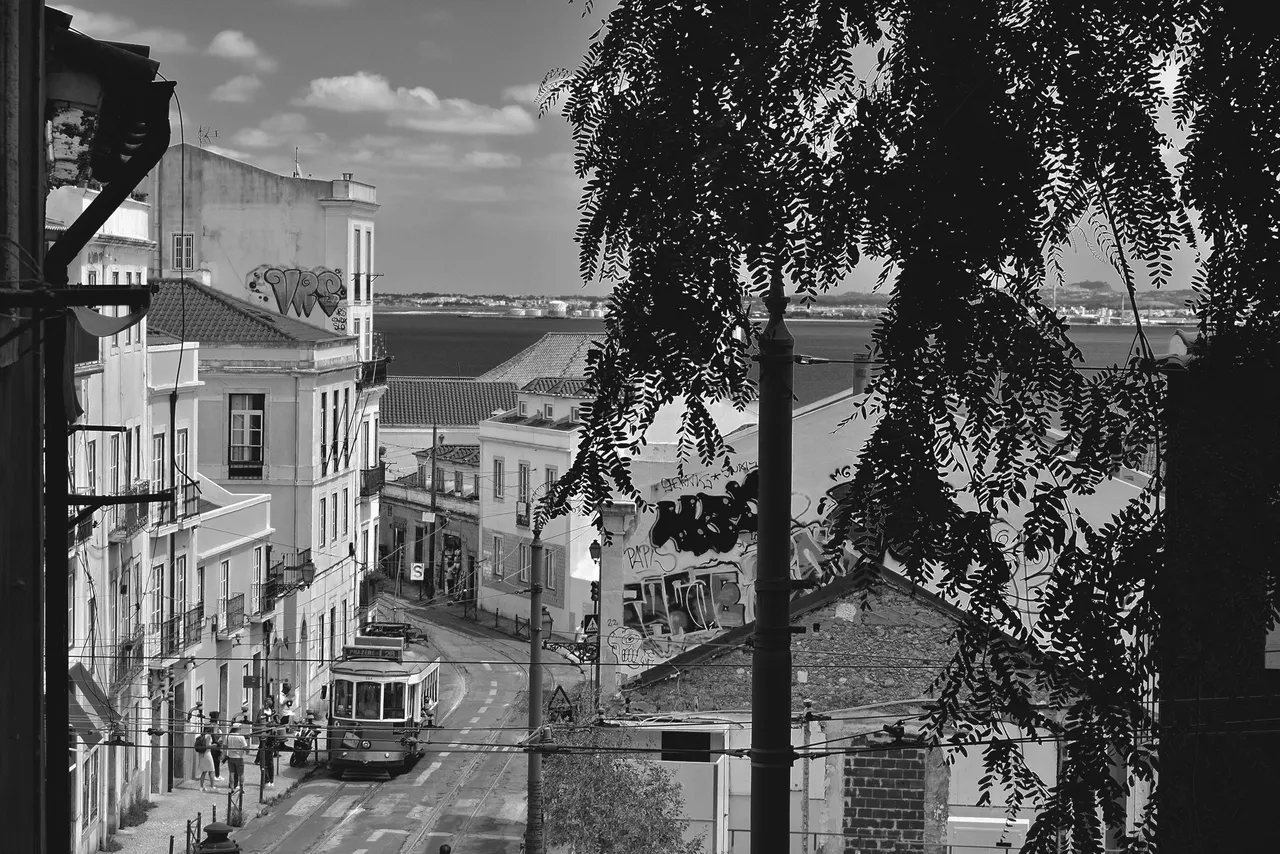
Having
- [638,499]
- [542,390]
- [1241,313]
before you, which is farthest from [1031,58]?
[542,390]

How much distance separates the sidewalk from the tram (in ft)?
4.55

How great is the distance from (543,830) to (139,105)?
19.6 meters

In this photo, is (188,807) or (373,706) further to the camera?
(373,706)

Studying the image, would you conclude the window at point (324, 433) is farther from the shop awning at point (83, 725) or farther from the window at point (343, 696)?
the shop awning at point (83, 725)

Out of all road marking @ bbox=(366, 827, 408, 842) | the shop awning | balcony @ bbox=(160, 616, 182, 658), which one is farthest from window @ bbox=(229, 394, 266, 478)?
the shop awning

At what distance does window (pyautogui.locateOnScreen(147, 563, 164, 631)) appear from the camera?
3238 cm

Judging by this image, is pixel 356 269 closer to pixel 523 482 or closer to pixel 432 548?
pixel 523 482

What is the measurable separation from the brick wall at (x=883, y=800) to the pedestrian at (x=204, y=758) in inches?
615

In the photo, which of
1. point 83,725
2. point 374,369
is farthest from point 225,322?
point 83,725

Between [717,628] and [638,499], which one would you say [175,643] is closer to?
[717,628]

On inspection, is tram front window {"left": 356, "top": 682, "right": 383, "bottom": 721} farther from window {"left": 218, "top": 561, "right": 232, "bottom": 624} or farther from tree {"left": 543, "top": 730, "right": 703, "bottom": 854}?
tree {"left": 543, "top": 730, "right": 703, "bottom": 854}

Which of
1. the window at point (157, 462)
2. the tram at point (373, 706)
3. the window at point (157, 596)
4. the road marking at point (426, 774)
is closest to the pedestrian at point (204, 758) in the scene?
the window at point (157, 596)

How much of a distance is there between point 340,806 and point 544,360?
4992cm

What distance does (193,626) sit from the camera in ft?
114
